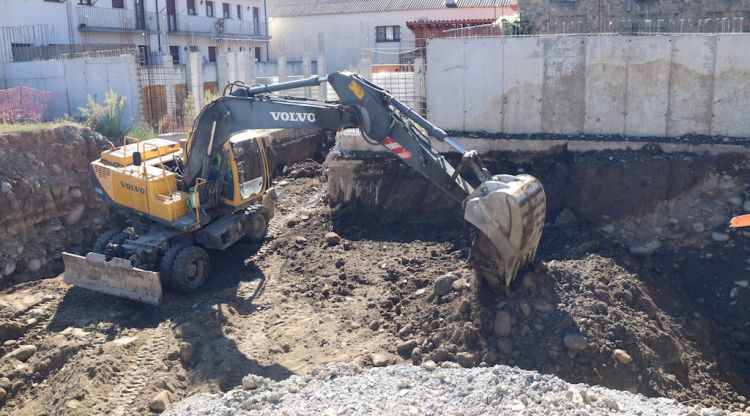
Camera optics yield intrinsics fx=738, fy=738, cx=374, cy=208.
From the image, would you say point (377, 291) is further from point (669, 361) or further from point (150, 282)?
point (669, 361)

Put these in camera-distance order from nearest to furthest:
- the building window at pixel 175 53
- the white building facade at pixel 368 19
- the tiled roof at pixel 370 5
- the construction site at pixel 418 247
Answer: the construction site at pixel 418 247 → the building window at pixel 175 53 → the white building facade at pixel 368 19 → the tiled roof at pixel 370 5

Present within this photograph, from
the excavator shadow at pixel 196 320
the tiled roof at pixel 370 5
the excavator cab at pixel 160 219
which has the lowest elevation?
the excavator shadow at pixel 196 320

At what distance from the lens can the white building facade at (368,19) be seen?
38.9m

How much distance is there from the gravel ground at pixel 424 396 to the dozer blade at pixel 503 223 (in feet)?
5.38

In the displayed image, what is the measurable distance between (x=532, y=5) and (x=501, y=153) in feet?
43.1

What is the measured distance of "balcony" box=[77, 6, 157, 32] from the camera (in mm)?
26789

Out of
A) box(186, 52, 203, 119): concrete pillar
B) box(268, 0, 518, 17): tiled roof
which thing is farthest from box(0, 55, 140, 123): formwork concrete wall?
box(268, 0, 518, 17): tiled roof

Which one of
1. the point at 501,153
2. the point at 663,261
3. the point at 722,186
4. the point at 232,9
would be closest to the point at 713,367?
the point at 663,261

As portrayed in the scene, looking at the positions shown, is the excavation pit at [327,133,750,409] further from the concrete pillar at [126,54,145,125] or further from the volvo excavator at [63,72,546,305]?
the concrete pillar at [126,54,145,125]

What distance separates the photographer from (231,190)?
1191cm

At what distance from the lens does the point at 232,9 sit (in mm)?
37938

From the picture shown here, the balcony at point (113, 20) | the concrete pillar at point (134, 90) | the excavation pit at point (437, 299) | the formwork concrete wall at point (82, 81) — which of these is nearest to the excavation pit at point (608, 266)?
the excavation pit at point (437, 299)

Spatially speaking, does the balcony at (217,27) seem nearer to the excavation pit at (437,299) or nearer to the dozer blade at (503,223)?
the excavation pit at (437,299)

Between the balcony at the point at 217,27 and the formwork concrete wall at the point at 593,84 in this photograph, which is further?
the balcony at the point at 217,27
